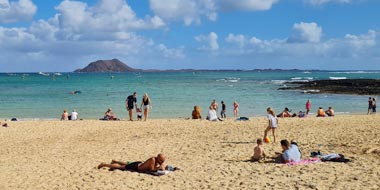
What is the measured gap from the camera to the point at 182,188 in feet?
29.7

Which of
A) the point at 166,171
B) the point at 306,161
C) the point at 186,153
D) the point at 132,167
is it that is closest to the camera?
the point at 166,171

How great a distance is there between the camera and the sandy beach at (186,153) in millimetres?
9438

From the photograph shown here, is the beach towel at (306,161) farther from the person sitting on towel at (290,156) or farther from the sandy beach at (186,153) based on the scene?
the sandy beach at (186,153)

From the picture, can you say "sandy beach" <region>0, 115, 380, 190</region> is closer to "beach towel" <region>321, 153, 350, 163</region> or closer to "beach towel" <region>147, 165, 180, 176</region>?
"beach towel" <region>147, 165, 180, 176</region>

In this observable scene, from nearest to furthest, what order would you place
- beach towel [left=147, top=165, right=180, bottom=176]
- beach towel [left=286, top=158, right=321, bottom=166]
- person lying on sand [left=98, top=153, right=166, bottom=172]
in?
beach towel [left=147, top=165, right=180, bottom=176] → person lying on sand [left=98, top=153, right=166, bottom=172] → beach towel [left=286, top=158, right=321, bottom=166]

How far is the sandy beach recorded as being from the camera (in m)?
9.44

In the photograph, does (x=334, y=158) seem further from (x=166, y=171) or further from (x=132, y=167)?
(x=132, y=167)

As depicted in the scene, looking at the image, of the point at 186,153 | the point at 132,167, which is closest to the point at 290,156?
the point at 186,153

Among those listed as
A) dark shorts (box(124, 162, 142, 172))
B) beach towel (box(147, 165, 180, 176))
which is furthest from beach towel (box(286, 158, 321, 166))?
dark shorts (box(124, 162, 142, 172))

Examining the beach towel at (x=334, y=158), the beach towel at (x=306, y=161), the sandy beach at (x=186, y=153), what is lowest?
the sandy beach at (x=186, y=153)

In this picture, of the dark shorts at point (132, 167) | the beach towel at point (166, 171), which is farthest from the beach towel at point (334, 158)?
the dark shorts at point (132, 167)

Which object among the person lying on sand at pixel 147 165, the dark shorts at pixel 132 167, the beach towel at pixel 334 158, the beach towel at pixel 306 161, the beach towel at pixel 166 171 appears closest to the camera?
the beach towel at pixel 166 171

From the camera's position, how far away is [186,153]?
1308cm

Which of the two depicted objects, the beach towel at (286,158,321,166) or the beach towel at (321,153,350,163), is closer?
the beach towel at (286,158,321,166)
